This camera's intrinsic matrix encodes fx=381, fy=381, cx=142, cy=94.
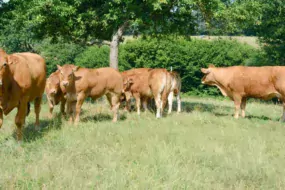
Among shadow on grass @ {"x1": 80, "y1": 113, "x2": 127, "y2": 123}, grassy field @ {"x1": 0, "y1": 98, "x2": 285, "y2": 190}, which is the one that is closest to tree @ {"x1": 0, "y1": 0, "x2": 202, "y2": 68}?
shadow on grass @ {"x1": 80, "y1": 113, "x2": 127, "y2": 123}

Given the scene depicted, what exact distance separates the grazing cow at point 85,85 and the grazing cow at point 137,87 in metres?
1.98

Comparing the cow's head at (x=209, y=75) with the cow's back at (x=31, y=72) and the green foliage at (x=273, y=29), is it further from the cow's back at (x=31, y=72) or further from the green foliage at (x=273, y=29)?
the green foliage at (x=273, y=29)

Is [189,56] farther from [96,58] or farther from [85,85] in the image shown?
[85,85]

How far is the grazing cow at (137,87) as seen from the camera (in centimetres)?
1252

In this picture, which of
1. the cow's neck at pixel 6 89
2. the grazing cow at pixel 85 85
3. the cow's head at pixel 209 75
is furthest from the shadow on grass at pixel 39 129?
the cow's head at pixel 209 75

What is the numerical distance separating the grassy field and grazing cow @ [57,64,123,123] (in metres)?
0.59

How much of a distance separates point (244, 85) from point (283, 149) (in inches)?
186

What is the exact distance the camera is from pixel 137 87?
41.5 feet

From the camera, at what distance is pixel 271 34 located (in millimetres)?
21391

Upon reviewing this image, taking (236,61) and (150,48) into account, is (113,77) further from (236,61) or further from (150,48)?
(236,61)

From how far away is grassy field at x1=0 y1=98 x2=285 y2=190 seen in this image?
528 centimetres

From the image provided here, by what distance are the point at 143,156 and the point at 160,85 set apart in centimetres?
542

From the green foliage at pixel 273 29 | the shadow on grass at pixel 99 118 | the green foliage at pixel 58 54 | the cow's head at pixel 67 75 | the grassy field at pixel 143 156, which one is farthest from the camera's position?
the green foliage at pixel 58 54

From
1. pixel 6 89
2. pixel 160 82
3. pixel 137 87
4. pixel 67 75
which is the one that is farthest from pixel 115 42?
pixel 6 89
